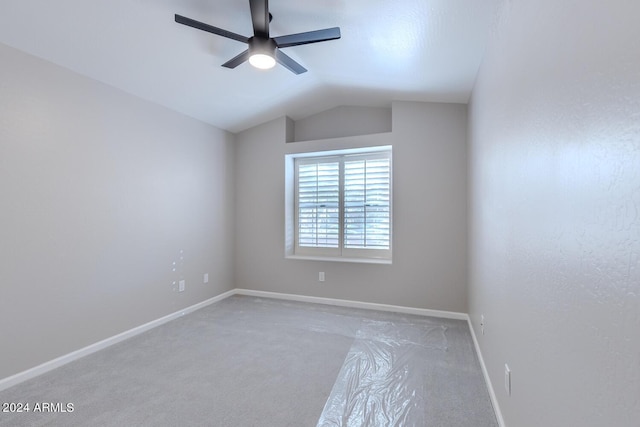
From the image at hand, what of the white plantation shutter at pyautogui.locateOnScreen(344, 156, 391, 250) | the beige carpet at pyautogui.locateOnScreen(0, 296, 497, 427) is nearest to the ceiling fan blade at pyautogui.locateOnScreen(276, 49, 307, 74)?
the white plantation shutter at pyautogui.locateOnScreen(344, 156, 391, 250)

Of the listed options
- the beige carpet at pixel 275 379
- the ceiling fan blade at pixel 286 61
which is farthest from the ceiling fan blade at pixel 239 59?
the beige carpet at pixel 275 379

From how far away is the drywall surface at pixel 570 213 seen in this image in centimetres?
65

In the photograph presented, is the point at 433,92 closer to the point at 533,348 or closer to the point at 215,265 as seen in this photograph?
the point at 533,348

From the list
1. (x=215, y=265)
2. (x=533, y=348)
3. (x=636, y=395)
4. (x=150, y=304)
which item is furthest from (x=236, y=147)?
(x=636, y=395)

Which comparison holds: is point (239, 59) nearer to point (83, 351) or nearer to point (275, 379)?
point (275, 379)

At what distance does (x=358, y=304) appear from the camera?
3.79m

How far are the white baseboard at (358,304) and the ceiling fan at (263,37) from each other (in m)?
2.95

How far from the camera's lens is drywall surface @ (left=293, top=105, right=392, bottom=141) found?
3918 mm

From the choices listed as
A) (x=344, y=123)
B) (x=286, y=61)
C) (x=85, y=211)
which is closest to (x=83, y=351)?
(x=85, y=211)

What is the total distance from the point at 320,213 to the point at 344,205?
40 cm

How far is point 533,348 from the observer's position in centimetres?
119

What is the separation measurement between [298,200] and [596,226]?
3756 mm

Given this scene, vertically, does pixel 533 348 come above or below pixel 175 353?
above

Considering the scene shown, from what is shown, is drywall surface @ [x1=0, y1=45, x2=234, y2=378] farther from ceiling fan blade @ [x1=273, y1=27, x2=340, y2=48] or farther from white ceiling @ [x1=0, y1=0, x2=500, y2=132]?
ceiling fan blade @ [x1=273, y1=27, x2=340, y2=48]
